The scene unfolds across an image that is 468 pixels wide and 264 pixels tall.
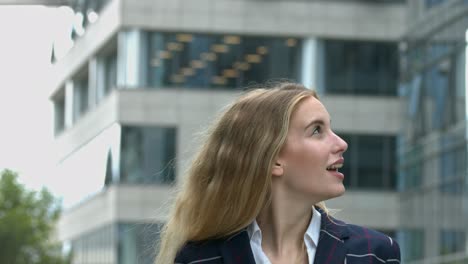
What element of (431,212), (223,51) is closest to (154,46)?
(223,51)

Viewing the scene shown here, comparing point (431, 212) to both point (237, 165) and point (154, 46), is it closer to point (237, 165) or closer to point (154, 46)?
point (154, 46)

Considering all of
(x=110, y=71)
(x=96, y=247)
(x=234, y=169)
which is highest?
(x=234, y=169)

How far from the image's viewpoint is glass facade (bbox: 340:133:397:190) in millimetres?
56438

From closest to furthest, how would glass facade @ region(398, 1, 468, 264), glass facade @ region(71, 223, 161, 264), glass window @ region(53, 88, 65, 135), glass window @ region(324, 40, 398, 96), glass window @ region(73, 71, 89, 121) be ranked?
glass facade @ region(398, 1, 468, 264)
glass window @ region(324, 40, 398, 96)
glass facade @ region(71, 223, 161, 264)
glass window @ region(73, 71, 89, 121)
glass window @ region(53, 88, 65, 135)

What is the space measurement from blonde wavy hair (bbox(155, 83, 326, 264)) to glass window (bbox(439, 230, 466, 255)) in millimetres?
32992

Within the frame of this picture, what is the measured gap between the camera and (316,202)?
486cm

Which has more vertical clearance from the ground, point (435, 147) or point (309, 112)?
point (309, 112)

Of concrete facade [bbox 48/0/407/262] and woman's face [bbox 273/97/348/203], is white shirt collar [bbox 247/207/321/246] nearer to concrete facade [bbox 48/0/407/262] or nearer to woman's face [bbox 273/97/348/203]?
woman's face [bbox 273/97/348/203]

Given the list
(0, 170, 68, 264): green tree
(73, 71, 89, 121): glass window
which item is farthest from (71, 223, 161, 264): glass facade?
(0, 170, 68, 264): green tree

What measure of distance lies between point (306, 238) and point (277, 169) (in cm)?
25

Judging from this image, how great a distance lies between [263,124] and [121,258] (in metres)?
52.9

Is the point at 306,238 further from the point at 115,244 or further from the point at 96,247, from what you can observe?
the point at 96,247

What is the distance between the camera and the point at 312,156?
4812mm

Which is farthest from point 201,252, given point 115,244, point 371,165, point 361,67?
point 115,244
